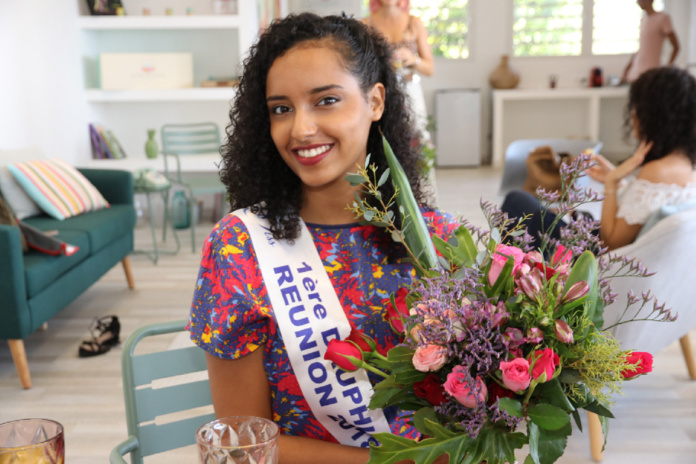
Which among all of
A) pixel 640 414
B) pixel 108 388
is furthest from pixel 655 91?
pixel 108 388

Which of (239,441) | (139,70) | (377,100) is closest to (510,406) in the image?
(239,441)

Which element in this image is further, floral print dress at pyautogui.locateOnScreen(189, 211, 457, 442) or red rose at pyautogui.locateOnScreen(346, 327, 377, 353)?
floral print dress at pyautogui.locateOnScreen(189, 211, 457, 442)

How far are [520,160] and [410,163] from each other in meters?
4.23

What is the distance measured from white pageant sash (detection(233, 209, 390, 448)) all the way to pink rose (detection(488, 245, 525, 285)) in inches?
18.3

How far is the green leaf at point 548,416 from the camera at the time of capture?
64 cm

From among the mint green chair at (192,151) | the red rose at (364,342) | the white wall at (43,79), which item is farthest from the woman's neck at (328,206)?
the mint green chair at (192,151)

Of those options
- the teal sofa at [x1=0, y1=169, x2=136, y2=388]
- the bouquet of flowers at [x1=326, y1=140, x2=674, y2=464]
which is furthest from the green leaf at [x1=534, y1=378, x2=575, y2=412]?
the teal sofa at [x1=0, y1=169, x2=136, y2=388]

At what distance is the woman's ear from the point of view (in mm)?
1195

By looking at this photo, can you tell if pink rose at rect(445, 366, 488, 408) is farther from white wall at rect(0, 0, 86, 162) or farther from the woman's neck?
white wall at rect(0, 0, 86, 162)

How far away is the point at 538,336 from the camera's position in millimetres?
657

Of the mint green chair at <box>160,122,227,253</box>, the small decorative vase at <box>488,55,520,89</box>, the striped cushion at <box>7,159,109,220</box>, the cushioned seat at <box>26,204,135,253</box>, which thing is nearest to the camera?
the cushioned seat at <box>26,204,135,253</box>

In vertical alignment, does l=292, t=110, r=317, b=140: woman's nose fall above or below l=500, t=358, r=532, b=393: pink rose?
above

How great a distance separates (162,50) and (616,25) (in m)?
6.06

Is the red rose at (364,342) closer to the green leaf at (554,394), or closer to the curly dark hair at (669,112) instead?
the green leaf at (554,394)
